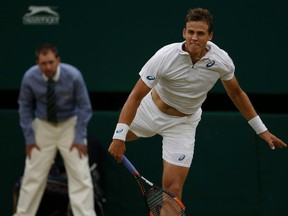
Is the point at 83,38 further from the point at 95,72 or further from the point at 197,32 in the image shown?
the point at 197,32

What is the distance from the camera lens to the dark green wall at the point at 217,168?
321 inches

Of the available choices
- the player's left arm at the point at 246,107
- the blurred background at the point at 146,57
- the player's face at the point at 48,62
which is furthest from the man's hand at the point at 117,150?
the blurred background at the point at 146,57

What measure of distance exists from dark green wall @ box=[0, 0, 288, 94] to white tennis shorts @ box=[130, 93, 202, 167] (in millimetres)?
1487

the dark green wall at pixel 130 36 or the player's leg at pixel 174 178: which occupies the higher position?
the dark green wall at pixel 130 36

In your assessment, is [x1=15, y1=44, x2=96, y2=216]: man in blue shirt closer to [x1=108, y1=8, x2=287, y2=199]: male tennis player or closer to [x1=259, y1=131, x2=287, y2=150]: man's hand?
[x1=108, y1=8, x2=287, y2=199]: male tennis player

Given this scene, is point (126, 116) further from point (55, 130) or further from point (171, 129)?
point (55, 130)

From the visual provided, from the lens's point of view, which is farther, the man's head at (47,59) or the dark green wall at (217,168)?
the dark green wall at (217,168)

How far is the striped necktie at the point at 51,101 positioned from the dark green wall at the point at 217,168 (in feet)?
2.15

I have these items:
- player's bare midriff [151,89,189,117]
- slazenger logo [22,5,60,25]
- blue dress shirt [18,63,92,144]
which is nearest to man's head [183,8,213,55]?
player's bare midriff [151,89,189,117]

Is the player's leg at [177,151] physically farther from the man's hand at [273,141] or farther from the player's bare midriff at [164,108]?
the man's hand at [273,141]

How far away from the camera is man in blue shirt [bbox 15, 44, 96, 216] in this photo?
7547mm

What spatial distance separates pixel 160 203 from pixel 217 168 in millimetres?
2003

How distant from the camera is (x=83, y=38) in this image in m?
8.32

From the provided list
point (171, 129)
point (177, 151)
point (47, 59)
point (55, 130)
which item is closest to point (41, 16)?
point (47, 59)
